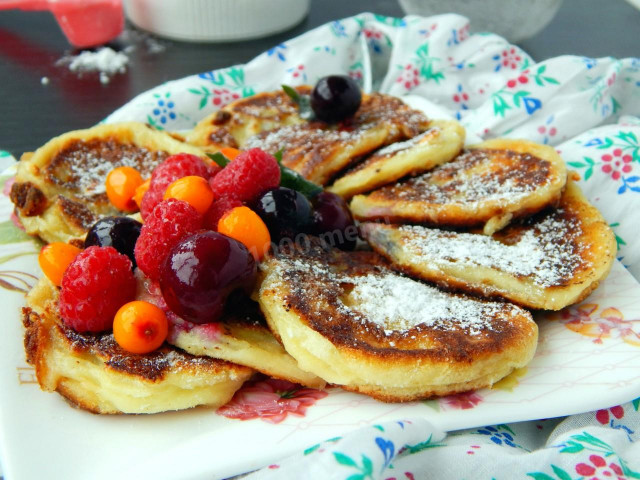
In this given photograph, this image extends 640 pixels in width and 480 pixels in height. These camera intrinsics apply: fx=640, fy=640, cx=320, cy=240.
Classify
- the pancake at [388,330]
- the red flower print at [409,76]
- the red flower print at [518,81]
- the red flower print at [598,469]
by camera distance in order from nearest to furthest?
the red flower print at [598,469] < the pancake at [388,330] < the red flower print at [518,81] < the red flower print at [409,76]

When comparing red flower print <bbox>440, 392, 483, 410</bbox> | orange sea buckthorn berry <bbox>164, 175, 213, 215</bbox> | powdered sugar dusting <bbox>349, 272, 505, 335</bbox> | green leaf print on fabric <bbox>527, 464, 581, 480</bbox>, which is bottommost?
green leaf print on fabric <bbox>527, 464, 581, 480</bbox>

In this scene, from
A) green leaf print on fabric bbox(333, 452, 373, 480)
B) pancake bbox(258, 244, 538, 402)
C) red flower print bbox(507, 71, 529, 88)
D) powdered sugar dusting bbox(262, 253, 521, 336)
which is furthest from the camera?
red flower print bbox(507, 71, 529, 88)

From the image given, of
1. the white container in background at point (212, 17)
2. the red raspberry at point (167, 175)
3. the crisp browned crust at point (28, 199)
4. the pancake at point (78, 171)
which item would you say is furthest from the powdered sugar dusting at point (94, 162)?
the white container in background at point (212, 17)

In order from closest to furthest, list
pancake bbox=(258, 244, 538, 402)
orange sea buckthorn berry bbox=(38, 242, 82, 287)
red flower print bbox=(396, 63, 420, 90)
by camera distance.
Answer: pancake bbox=(258, 244, 538, 402) < orange sea buckthorn berry bbox=(38, 242, 82, 287) < red flower print bbox=(396, 63, 420, 90)

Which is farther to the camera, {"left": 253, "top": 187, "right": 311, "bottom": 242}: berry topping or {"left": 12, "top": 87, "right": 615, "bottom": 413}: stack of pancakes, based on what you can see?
{"left": 253, "top": 187, "right": 311, "bottom": 242}: berry topping

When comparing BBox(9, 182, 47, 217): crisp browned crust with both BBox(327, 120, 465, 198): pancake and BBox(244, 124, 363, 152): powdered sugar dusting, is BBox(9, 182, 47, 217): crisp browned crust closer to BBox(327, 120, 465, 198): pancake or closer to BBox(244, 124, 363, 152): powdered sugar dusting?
BBox(244, 124, 363, 152): powdered sugar dusting

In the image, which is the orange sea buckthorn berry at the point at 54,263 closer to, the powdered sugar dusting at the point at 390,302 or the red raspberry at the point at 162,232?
the red raspberry at the point at 162,232

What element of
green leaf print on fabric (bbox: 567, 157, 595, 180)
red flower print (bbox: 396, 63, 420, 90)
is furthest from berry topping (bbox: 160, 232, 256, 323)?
red flower print (bbox: 396, 63, 420, 90)
